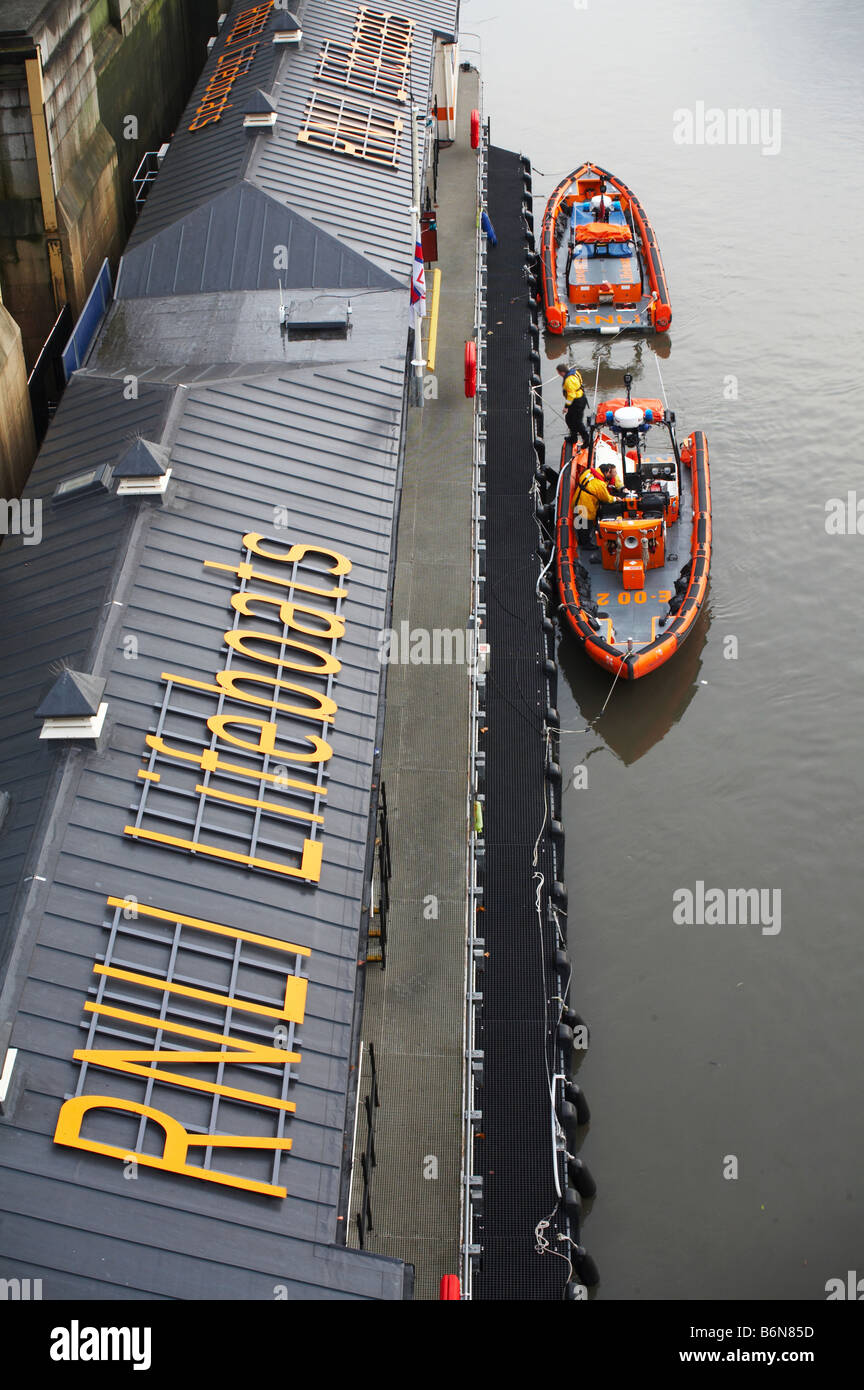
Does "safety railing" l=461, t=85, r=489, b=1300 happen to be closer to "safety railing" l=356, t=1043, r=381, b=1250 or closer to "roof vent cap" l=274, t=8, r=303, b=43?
"safety railing" l=356, t=1043, r=381, b=1250

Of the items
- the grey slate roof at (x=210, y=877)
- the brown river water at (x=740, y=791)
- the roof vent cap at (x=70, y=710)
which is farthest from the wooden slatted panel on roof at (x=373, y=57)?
the roof vent cap at (x=70, y=710)

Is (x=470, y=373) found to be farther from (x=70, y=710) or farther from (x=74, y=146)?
(x=70, y=710)

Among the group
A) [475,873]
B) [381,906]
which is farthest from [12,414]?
[475,873]

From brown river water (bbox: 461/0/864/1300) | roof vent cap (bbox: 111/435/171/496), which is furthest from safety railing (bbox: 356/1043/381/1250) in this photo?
roof vent cap (bbox: 111/435/171/496)

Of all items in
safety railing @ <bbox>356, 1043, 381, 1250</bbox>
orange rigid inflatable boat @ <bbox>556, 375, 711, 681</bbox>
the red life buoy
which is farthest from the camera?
the red life buoy

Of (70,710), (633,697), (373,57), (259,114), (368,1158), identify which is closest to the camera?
(70,710)
